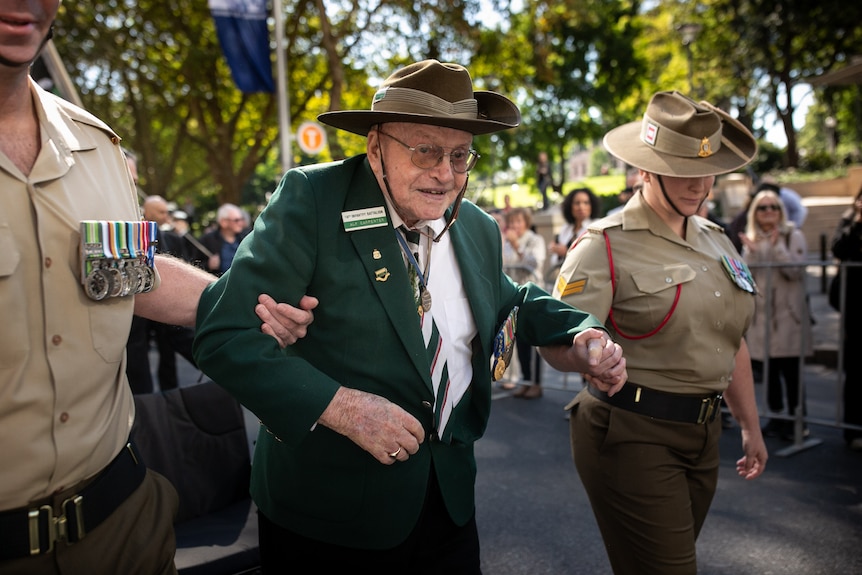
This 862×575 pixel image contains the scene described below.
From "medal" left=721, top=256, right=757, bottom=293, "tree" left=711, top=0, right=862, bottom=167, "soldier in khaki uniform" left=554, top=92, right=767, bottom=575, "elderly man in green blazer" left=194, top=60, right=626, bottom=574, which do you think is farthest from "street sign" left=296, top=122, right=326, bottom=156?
"tree" left=711, top=0, right=862, bottom=167

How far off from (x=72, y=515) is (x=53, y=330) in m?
0.40

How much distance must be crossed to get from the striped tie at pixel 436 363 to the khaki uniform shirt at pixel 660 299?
755 millimetres

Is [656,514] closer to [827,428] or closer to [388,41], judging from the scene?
[827,428]

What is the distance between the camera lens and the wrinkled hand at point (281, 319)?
170 centimetres

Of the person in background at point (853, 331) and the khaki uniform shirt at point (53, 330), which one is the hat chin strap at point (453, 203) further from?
the person in background at point (853, 331)

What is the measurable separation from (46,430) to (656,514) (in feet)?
6.46

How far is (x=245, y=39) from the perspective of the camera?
472 inches

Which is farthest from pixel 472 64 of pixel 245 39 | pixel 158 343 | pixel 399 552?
pixel 399 552

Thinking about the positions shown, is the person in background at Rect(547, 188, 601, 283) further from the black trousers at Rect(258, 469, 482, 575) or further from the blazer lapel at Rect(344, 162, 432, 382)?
the blazer lapel at Rect(344, 162, 432, 382)

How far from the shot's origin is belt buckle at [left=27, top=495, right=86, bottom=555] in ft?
4.75

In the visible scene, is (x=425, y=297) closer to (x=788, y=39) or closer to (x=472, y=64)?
(x=472, y=64)

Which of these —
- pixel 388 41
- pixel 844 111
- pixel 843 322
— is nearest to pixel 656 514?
pixel 843 322

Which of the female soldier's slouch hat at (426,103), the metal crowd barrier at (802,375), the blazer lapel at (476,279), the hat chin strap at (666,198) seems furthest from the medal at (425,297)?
the metal crowd barrier at (802,375)

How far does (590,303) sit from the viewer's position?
8.54 ft
